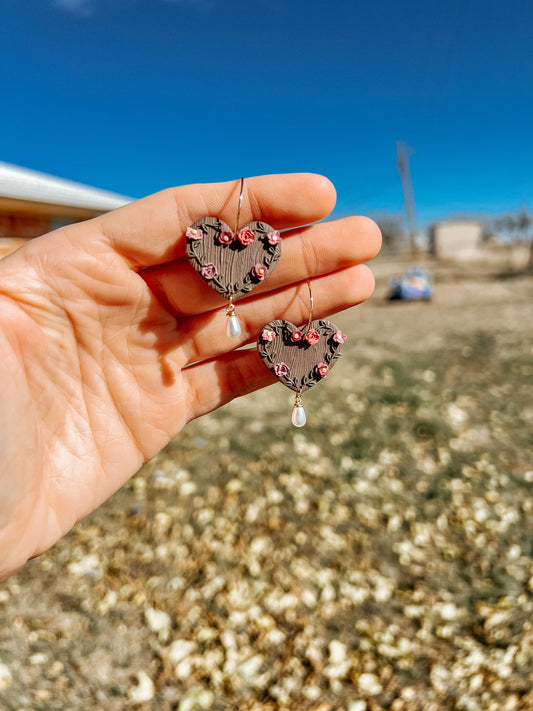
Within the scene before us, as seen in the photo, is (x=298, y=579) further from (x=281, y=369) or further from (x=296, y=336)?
(x=296, y=336)

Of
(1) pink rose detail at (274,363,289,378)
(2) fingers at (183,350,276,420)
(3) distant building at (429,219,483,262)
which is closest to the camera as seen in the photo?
(1) pink rose detail at (274,363,289,378)

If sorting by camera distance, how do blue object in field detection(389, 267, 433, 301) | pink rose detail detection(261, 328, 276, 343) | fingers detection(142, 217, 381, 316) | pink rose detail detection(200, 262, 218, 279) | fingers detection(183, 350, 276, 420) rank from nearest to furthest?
pink rose detail detection(200, 262, 218, 279) → fingers detection(142, 217, 381, 316) → pink rose detail detection(261, 328, 276, 343) → fingers detection(183, 350, 276, 420) → blue object in field detection(389, 267, 433, 301)

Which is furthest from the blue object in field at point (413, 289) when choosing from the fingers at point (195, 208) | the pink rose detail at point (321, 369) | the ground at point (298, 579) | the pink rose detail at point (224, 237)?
the pink rose detail at point (224, 237)

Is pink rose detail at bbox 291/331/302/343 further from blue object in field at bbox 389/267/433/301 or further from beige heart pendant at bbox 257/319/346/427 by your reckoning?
blue object in field at bbox 389/267/433/301

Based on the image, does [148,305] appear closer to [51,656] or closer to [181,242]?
[181,242]

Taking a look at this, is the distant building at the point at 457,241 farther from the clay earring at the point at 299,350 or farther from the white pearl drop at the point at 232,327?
the white pearl drop at the point at 232,327

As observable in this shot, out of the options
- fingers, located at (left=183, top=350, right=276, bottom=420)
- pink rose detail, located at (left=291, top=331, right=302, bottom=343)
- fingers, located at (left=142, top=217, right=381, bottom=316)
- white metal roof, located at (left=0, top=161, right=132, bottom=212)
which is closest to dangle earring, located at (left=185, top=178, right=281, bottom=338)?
fingers, located at (left=142, top=217, right=381, bottom=316)

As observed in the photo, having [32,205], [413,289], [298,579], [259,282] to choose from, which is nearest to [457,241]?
[413,289]

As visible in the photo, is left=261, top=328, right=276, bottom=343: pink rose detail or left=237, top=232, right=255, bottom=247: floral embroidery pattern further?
left=261, top=328, right=276, bottom=343: pink rose detail
